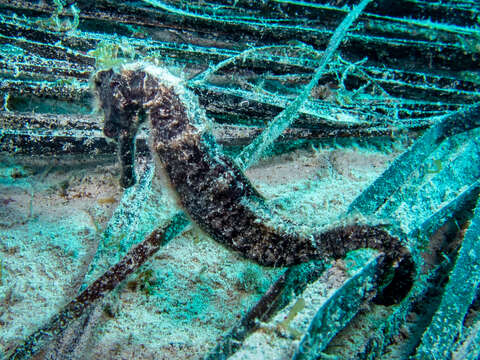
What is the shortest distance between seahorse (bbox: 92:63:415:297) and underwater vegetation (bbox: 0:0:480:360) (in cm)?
1

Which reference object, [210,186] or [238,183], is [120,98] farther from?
[238,183]

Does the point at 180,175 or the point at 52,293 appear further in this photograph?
the point at 52,293

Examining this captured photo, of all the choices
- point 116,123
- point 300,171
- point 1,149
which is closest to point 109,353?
point 116,123

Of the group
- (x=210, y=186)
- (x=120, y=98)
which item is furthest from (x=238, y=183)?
(x=120, y=98)

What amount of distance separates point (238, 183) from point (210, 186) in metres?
0.17

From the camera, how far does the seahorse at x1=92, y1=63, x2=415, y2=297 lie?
61.1 inches

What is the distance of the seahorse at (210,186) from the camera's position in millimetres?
1552

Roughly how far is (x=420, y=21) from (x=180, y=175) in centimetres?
440

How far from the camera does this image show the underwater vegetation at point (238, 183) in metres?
1.58

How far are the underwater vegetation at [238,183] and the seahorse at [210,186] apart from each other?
0.04 feet

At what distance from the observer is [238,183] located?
160 cm

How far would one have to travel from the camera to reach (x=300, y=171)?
3.30 m

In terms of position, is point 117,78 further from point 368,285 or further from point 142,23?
point 142,23

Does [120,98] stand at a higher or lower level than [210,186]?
higher
